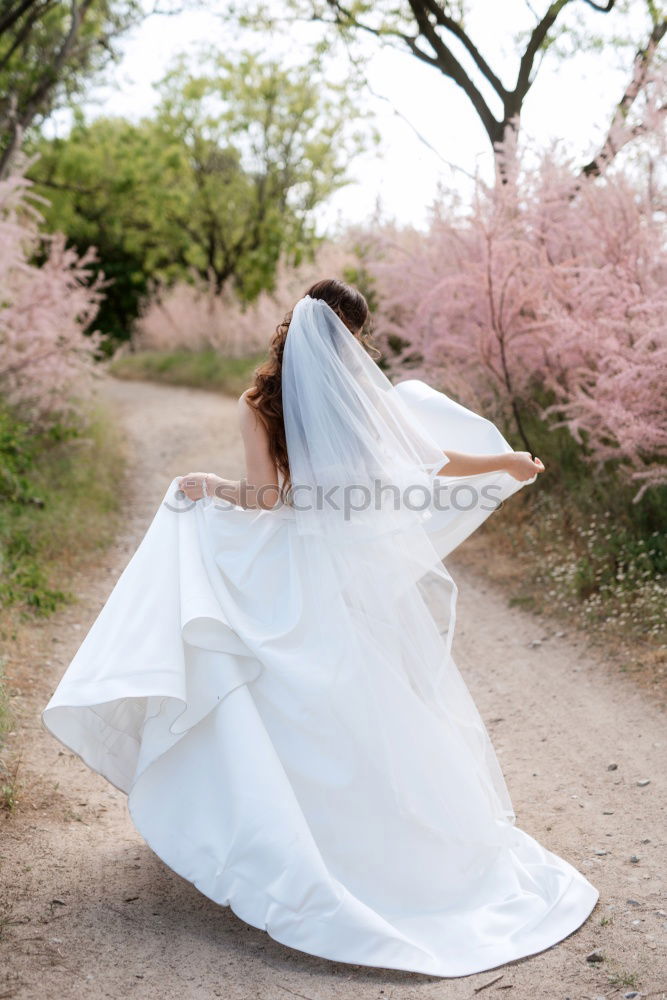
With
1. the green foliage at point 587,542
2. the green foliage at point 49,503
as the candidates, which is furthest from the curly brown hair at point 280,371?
the green foliage at point 49,503

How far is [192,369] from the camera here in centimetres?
1675

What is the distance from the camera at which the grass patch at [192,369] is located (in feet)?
50.6

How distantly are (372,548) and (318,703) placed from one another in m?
0.54

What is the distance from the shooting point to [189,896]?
3.05 m

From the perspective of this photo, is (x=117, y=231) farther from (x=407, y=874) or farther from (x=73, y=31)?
(x=407, y=874)

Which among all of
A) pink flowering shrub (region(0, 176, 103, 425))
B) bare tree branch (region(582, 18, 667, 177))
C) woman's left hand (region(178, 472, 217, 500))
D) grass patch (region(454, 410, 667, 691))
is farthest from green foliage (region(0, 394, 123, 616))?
bare tree branch (region(582, 18, 667, 177))

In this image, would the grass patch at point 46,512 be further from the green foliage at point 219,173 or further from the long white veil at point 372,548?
the green foliage at point 219,173

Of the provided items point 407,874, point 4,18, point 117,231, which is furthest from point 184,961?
point 117,231

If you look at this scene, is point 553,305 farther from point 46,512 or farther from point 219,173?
point 219,173

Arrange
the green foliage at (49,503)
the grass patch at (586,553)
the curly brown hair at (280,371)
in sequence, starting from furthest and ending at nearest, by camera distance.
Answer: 1. the green foliage at (49,503)
2. the grass patch at (586,553)
3. the curly brown hair at (280,371)

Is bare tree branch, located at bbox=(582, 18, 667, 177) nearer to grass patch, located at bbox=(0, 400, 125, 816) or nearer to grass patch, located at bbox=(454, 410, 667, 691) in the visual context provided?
grass patch, located at bbox=(454, 410, 667, 691)

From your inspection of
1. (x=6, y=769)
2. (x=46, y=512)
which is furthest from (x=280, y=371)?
(x=46, y=512)

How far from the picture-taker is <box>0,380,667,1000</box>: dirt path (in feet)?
8.33

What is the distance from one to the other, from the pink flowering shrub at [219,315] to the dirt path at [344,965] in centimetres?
850
